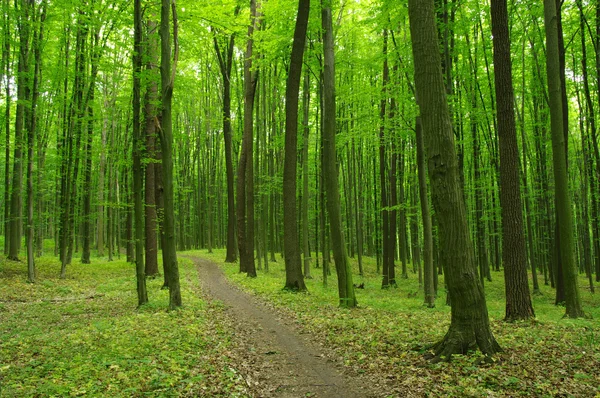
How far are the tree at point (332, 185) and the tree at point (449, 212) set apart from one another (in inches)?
199

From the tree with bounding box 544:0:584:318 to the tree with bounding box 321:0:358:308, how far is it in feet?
18.5

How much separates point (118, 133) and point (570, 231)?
3162 cm

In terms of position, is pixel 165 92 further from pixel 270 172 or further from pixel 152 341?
pixel 270 172

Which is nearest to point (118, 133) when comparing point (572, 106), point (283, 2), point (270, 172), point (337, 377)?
point (270, 172)

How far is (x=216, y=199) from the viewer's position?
38344 mm

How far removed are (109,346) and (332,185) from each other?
713 centimetres

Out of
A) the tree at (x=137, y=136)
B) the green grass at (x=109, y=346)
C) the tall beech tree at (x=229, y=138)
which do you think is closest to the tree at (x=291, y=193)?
the green grass at (x=109, y=346)

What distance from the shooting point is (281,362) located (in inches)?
261

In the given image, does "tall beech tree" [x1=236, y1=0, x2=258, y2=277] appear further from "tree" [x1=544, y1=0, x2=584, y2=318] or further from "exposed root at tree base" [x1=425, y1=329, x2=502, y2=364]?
"exposed root at tree base" [x1=425, y1=329, x2=502, y2=364]

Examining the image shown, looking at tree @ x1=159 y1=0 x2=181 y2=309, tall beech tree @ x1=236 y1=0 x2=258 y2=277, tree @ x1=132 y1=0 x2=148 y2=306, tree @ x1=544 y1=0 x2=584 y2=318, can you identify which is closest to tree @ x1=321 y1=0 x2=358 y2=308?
tree @ x1=159 y1=0 x2=181 y2=309

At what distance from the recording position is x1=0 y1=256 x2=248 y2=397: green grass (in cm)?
507

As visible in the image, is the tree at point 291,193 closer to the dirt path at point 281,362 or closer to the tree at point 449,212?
the dirt path at point 281,362

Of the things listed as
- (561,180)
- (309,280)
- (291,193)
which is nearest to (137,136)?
(291,193)

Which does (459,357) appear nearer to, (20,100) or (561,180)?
(561,180)
